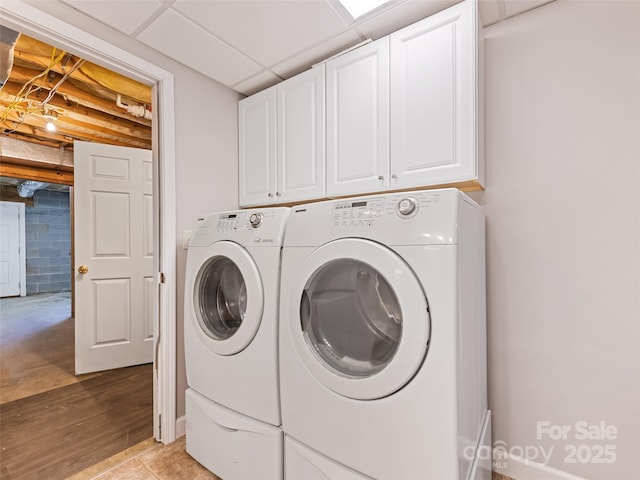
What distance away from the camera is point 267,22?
1.49 m

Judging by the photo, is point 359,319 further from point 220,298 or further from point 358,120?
point 358,120

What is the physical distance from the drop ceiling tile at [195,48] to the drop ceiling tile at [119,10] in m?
0.05

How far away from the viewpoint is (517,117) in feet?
4.81

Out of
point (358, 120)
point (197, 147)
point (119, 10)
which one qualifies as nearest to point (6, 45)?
point (119, 10)

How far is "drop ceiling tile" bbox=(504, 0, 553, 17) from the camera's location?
1.38 meters

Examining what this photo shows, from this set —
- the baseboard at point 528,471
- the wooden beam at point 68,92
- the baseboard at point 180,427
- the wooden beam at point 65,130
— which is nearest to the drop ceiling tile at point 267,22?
the wooden beam at point 68,92

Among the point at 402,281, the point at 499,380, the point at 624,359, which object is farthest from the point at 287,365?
the point at 624,359

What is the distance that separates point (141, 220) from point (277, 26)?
88.8 inches

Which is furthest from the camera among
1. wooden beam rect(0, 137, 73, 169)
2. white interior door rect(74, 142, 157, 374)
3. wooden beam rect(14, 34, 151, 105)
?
wooden beam rect(0, 137, 73, 169)

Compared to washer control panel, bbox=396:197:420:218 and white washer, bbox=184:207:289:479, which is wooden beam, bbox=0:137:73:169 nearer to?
white washer, bbox=184:207:289:479

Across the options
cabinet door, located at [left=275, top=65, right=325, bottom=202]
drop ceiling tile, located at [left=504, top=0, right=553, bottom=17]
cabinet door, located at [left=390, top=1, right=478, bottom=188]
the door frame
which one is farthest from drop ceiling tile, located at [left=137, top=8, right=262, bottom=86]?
drop ceiling tile, located at [left=504, top=0, right=553, bottom=17]

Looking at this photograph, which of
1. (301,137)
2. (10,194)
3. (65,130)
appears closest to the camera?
(301,137)

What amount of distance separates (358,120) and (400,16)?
0.50 m

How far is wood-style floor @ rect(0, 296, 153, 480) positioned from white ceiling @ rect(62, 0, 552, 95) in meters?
2.24
